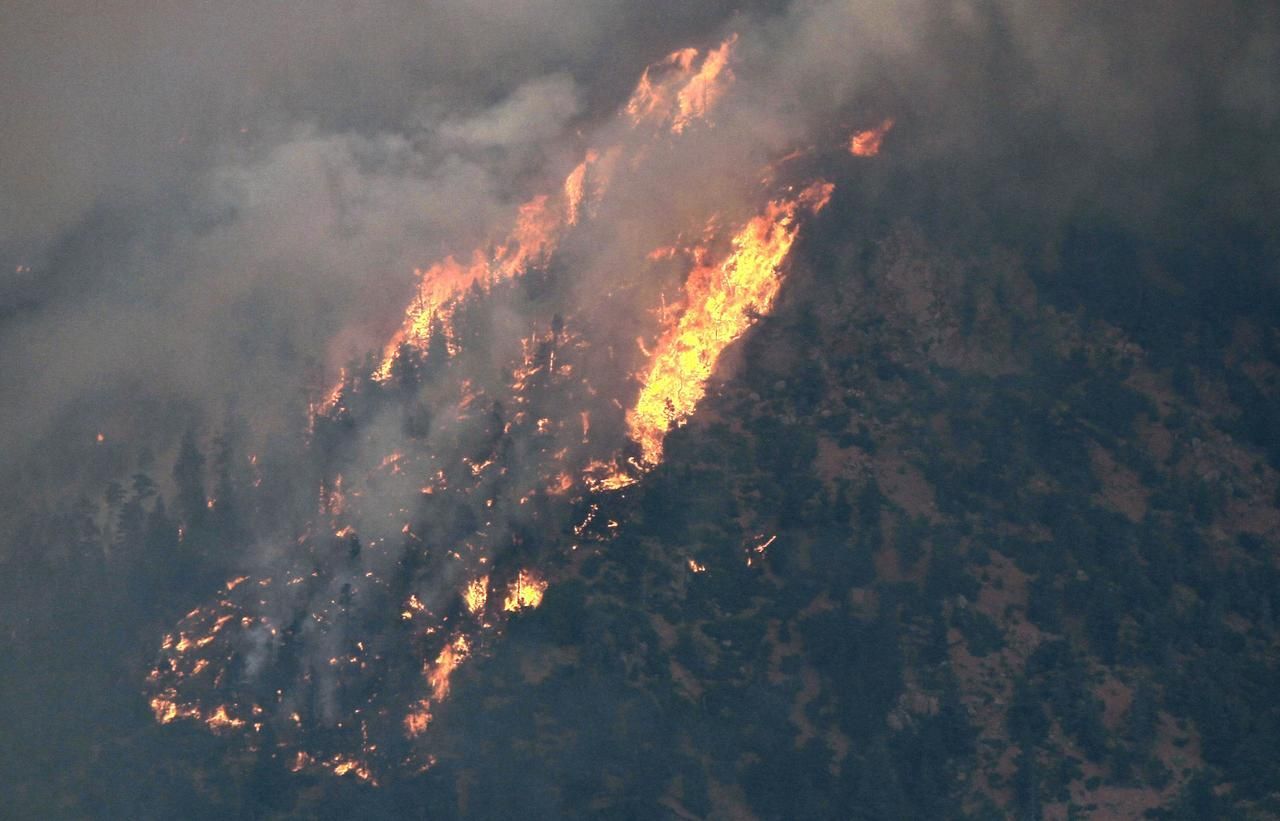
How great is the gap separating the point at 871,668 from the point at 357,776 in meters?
20.7

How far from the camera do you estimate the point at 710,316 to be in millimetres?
70188

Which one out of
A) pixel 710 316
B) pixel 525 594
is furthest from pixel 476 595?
pixel 710 316

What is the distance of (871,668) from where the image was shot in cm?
6450

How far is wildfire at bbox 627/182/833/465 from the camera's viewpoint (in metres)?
68.8

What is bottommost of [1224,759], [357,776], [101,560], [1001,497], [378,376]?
[1224,759]

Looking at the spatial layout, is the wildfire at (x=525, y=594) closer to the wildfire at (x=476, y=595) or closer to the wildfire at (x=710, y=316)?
the wildfire at (x=476, y=595)

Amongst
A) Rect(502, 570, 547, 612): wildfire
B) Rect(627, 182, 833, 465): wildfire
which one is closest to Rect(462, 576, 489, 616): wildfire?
Rect(502, 570, 547, 612): wildfire

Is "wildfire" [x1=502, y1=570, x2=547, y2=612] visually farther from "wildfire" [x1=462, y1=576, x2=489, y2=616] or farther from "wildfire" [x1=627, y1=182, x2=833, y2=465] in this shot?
"wildfire" [x1=627, y1=182, x2=833, y2=465]

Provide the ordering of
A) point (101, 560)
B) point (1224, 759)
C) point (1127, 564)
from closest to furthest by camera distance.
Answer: point (1224, 759) → point (1127, 564) → point (101, 560)

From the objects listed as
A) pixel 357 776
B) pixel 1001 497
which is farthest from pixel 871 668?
pixel 357 776

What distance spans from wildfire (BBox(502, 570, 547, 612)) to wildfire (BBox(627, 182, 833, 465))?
6.73 meters

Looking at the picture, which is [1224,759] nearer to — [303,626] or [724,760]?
[724,760]

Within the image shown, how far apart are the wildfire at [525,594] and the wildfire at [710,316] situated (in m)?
6.73

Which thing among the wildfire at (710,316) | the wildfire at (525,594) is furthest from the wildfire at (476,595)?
the wildfire at (710,316)
